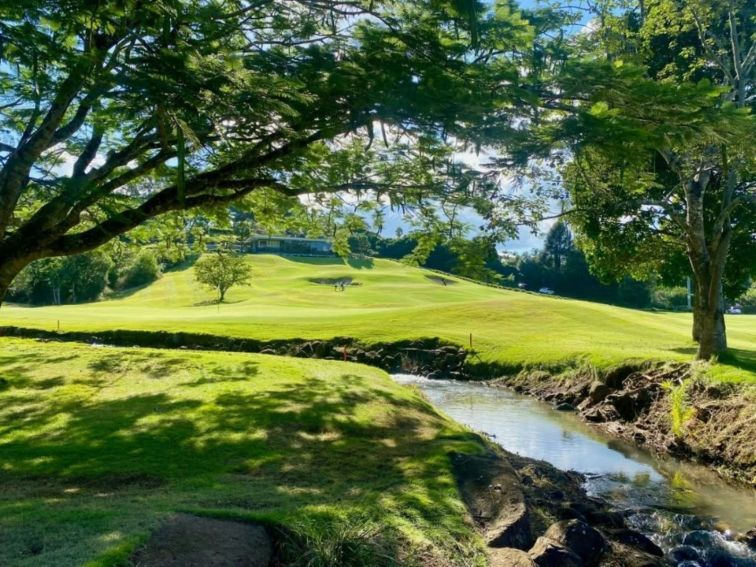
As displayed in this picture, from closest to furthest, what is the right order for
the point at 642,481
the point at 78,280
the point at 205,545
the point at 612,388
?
the point at 205,545
the point at 642,481
the point at 612,388
the point at 78,280

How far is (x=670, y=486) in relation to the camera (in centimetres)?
1274

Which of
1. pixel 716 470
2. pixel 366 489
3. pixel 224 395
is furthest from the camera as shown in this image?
pixel 716 470

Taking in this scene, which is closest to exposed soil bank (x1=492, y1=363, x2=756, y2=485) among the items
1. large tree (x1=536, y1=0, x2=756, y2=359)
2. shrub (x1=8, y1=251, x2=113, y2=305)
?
large tree (x1=536, y1=0, x2=756, y2=359)

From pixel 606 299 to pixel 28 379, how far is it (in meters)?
82.1

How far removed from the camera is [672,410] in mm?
16438

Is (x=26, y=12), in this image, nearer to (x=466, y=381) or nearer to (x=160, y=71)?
(x=160, y=71)

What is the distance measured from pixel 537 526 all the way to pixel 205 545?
396cm

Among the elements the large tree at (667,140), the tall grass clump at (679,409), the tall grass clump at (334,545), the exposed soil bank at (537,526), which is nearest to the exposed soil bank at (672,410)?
the tall grass clump at (679,409)

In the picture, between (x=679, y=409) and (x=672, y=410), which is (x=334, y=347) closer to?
(x=672, y=410)

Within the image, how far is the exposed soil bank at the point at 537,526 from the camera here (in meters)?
6.45

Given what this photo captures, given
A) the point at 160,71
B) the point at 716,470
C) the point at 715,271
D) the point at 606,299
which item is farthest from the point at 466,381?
the point at 606,299

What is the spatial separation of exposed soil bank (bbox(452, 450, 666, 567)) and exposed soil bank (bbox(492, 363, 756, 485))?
586 centimetres

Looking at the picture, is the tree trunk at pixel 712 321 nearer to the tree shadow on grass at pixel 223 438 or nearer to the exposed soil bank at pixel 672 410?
the exposed soil bank at pixel 672 410

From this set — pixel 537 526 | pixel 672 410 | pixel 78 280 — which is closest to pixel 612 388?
pixel 672 410
